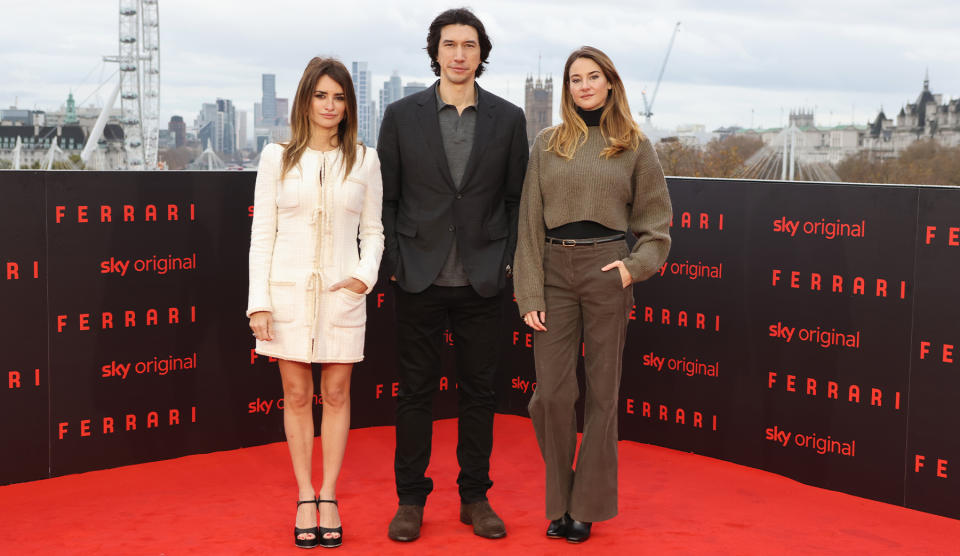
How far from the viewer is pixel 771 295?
5.34 meters

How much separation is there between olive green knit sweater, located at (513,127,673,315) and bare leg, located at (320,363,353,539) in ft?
2.79

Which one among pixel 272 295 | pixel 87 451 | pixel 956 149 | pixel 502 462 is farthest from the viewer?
pixel 956 149

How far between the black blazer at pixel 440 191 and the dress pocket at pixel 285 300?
0.44 m

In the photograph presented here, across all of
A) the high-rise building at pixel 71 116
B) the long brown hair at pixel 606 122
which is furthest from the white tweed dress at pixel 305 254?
the high-rise building at pixel 71 116

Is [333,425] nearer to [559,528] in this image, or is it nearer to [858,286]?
[559,528]

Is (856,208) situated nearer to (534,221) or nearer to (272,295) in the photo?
(534,221)

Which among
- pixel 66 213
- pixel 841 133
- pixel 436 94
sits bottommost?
pixel 66 213

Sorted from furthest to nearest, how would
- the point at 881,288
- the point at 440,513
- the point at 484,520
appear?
the point at 881,288 < the point at 440,513 < the point at 484,520

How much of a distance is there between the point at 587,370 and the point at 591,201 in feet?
2.40

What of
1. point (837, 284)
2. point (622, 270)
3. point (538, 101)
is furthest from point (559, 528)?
point (538, 101)

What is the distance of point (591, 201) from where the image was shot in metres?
4.06

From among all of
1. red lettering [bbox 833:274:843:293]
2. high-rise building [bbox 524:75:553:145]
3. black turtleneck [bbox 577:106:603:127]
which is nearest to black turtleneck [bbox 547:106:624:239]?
black turtleneck [bbox 577:106:603:127]

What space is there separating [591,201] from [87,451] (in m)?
3.03

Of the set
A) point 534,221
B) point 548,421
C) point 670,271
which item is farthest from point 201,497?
point 670,271
